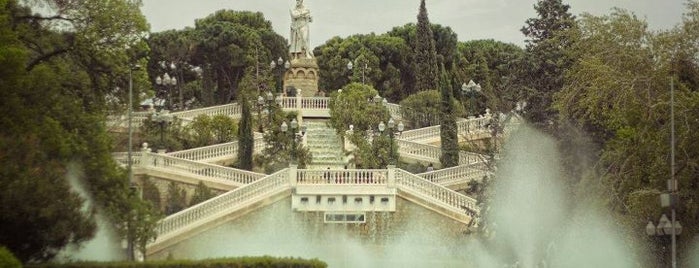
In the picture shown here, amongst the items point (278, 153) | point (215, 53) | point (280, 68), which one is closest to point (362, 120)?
point (278, 153)

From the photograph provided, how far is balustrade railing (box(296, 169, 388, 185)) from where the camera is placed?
43.8m

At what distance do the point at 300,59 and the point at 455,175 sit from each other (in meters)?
17.4

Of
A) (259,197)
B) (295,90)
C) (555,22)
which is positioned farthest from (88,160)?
(295,90)

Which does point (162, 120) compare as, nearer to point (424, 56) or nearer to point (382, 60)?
point (424, 56)

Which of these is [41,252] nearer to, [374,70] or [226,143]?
[226,143]

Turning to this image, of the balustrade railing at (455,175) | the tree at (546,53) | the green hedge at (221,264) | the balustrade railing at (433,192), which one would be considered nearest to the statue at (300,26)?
the tree at (546,53)

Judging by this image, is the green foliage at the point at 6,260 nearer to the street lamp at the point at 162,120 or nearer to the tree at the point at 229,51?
the street lamp at the point at 162,120

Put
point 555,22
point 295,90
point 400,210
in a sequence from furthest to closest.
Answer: point 295,90 → point 555,22 → point 400,210

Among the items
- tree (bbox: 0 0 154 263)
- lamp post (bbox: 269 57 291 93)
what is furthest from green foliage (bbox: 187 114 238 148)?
tree (bbox: 0 0 154 263)

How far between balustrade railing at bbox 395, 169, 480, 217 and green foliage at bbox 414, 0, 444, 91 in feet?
73.7

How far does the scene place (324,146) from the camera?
5331 centimetres

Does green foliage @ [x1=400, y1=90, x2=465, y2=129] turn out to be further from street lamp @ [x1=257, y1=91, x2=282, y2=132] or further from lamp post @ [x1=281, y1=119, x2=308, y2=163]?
lamp post @ [x1=281, y1=119, x2=308, y2=163]

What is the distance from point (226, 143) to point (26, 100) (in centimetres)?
1934

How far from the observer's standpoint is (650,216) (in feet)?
113
